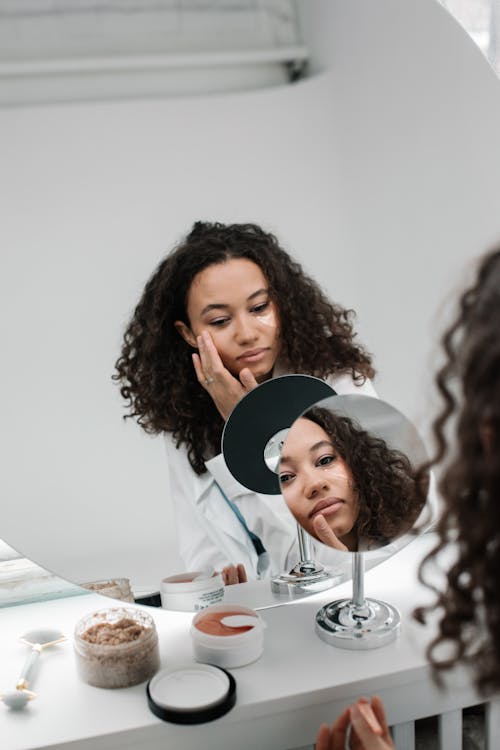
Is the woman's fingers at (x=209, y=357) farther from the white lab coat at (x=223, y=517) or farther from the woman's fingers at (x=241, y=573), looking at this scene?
the woman's fingers at (x=241, y=573)

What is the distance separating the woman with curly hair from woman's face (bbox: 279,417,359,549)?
0.04 metres

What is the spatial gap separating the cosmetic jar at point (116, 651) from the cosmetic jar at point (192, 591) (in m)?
0.04

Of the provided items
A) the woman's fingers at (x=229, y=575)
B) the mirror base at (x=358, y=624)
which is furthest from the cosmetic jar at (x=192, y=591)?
the mirror base at (x=358, y=624)

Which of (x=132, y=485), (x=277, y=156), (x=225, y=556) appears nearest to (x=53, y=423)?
(x=132, y=485)

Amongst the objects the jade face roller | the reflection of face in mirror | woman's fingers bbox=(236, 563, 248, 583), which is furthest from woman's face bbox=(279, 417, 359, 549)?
the jade face roller

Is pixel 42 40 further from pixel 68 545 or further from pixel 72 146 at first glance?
pixel 68 545

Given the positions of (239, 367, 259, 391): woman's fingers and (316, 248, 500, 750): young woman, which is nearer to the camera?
(316, 248, 500, 750): young woman

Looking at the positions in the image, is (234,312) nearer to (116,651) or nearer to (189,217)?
(189,217)

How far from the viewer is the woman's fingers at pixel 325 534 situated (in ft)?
2.26

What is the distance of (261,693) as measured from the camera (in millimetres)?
654

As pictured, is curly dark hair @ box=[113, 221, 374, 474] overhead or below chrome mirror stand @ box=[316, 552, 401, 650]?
overhead

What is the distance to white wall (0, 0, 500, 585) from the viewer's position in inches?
25.7

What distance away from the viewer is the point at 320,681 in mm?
669

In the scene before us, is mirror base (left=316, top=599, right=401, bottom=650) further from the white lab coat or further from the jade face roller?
the jade face roller
